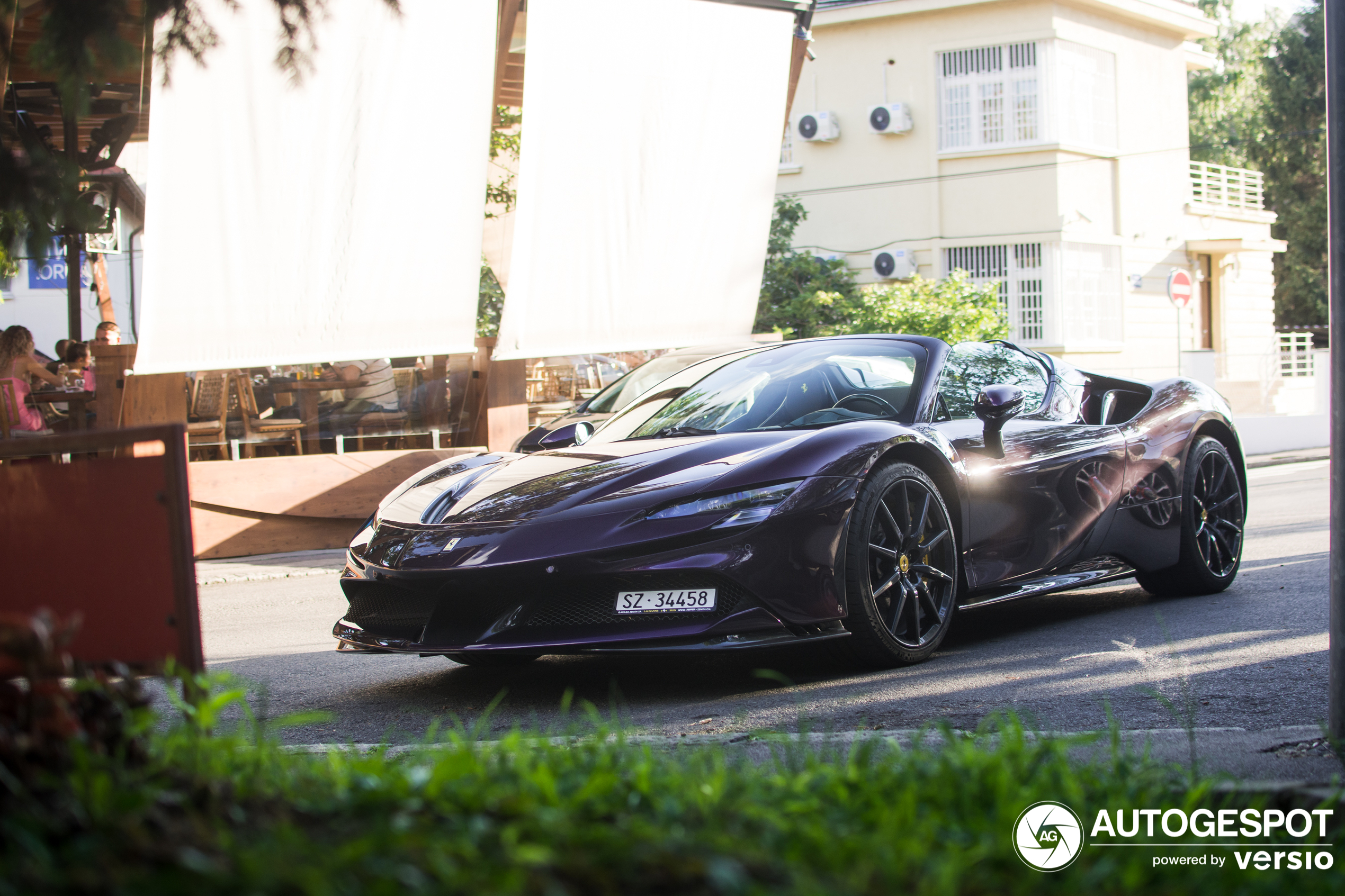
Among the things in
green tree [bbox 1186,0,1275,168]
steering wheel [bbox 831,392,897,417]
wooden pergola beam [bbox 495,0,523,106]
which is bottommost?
steering wheel [bbox 831,392,897,417]

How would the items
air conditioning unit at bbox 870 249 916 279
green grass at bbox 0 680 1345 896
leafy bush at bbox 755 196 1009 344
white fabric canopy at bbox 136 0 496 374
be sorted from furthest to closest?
air conditioning unit at bbox 870 249 916 279
leafy bush at bbox 755 196 1009 344
white fabric canopy at bbox 136 0 496 374
green grass at bbox 0 680 1345 896

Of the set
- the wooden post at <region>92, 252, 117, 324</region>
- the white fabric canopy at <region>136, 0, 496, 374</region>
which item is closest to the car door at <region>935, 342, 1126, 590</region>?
the white fabric canopy at <region>136, 0, 496, 374</region>

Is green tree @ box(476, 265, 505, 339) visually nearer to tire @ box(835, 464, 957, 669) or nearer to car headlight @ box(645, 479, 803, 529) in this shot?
tire @ box(835, 464, 957, 669)

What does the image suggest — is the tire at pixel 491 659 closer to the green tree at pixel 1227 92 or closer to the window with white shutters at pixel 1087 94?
the window with white shutters at pixel 1087 94

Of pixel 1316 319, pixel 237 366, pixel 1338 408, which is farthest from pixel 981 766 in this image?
pixel 1316 319

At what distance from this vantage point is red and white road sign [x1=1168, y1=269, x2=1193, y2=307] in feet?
62.1

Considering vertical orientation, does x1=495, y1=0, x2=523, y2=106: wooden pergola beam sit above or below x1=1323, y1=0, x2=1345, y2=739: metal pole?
above

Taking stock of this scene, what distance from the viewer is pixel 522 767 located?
7.91 ft

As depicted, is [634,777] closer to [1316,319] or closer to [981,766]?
[981,766]

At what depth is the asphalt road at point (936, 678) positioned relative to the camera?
3965 millimetres

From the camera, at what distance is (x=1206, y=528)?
255 inches

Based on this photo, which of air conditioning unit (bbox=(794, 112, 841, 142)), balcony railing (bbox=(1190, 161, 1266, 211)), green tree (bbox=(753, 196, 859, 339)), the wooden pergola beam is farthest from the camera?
balcony railing (bbox=(1190, 161, 1266, 211))

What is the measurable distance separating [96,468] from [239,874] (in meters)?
1.60

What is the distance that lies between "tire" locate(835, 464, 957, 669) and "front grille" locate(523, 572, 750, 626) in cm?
51
